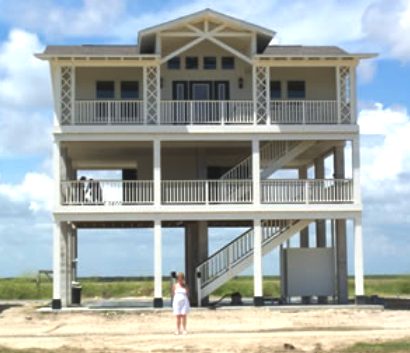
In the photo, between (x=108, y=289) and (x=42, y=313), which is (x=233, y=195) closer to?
(x=42, y=313)

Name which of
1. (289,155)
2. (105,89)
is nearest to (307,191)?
(289,155)

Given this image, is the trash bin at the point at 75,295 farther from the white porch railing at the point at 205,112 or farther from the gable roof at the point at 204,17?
the gable roof at the point at 204,17

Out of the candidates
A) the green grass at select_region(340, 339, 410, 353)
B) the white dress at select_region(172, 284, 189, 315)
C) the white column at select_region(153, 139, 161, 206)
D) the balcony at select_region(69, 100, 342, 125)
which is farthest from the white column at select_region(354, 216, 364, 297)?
the green grass at select_region(340, 339, 410, 353)

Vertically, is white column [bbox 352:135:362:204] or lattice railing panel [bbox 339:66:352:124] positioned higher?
lattice railing panel [bbox 339:66:352:124]

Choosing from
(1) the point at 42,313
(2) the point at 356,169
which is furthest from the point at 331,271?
(1) the point at 42,313

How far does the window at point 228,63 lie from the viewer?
39.4m

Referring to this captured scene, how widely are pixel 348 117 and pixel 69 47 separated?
11.4 m

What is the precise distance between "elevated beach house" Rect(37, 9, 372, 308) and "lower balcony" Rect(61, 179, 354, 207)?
4 centimetres

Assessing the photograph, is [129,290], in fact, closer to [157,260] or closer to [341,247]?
[341,247]

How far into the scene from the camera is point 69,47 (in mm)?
39625

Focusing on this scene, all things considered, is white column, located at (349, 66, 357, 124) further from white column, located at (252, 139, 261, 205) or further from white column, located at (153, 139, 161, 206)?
white column, located at (153, 139, 161, 206)

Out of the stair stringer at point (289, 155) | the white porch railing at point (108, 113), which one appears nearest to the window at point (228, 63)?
the white porch railing at point (108, 113)

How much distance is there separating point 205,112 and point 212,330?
1093 centimetres

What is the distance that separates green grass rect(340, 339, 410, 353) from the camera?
2270cm
